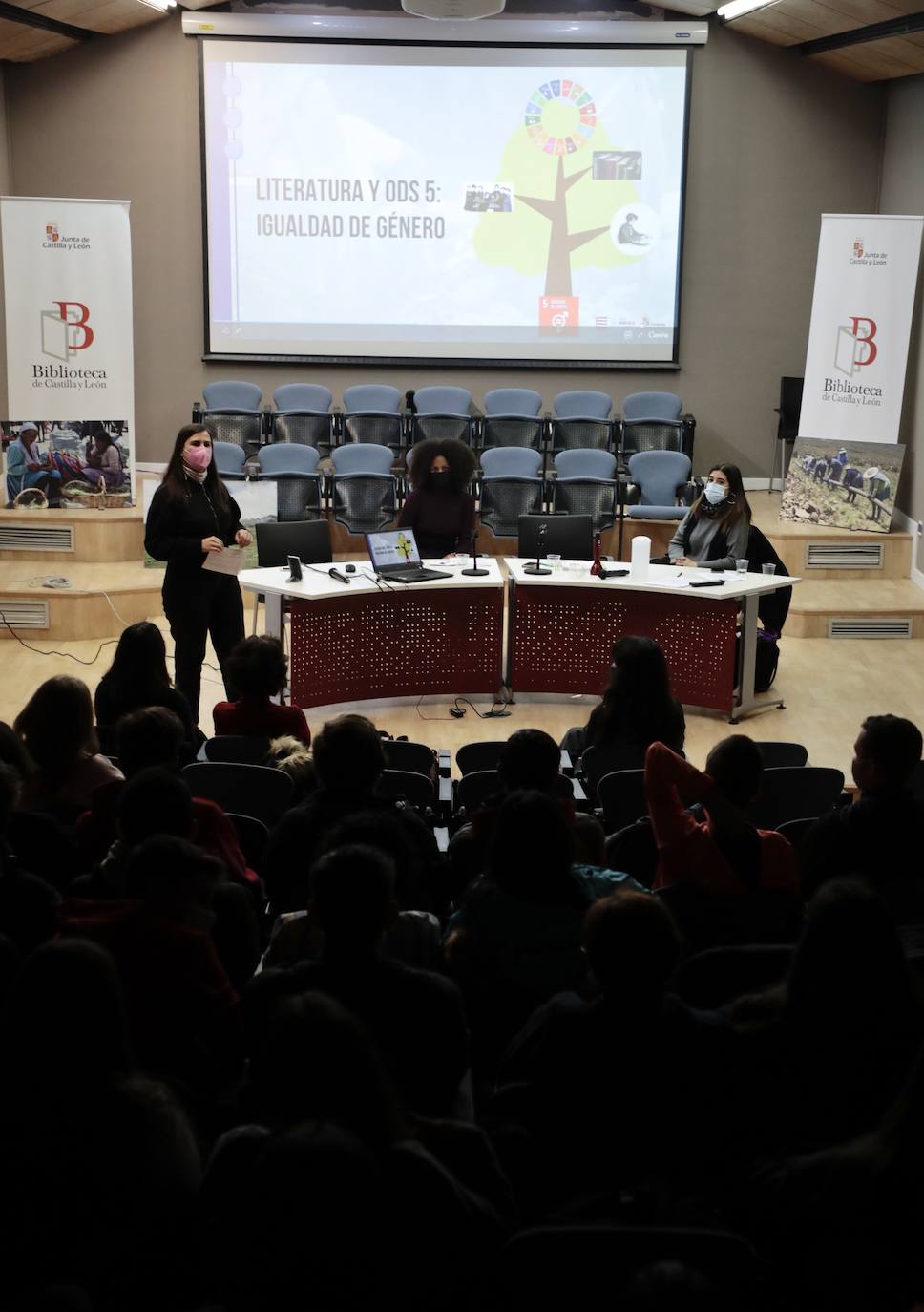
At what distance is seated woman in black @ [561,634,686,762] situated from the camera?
4.59 meters

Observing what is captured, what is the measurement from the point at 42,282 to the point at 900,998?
28.8ft

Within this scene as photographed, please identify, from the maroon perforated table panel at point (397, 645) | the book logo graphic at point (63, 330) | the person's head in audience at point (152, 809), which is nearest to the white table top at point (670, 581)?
the maroon perforated table panel at point (397, 645)

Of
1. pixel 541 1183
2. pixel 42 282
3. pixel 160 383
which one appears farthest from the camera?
pixel 160 383

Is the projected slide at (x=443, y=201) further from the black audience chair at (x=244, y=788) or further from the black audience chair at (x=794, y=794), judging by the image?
the black audience chair at (x=244, y=788)

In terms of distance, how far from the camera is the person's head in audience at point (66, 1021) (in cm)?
186

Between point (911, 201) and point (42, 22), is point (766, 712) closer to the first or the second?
point (911, 201)

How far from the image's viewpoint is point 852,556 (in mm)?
9812

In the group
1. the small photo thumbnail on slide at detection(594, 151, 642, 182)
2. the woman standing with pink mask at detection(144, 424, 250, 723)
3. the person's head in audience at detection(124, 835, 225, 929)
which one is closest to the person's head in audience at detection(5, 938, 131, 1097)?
the person's head in audience at detection(124, 835, 225, 929)

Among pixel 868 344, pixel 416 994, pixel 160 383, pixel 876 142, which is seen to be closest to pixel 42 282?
pixel 160 383

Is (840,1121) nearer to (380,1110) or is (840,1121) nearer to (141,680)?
(380,1110)

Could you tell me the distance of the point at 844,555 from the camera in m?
9.80

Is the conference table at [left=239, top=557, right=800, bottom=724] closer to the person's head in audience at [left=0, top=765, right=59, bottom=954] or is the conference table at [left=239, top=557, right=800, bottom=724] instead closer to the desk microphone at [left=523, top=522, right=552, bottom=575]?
the desk microphone at [left=523, top=522, right=552, bottom=575]

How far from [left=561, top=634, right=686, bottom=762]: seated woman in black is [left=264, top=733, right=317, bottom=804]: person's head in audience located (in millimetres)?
1089

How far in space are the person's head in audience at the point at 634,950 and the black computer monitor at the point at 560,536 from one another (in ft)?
18.1
